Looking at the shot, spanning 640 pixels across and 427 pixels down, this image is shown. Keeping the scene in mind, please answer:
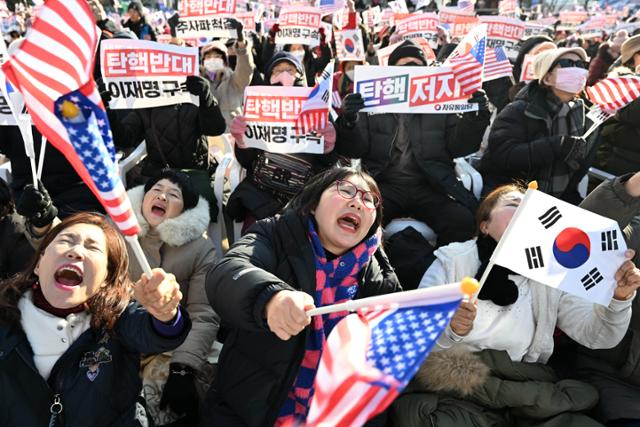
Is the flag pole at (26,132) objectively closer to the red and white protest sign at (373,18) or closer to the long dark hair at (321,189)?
the long dark hair at (321,189)

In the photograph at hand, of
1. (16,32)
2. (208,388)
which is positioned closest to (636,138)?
(208,388)

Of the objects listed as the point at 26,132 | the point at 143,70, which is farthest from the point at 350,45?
the point at 26,132

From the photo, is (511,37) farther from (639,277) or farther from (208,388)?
(208,388)

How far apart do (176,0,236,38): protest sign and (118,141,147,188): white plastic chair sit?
6.70ft

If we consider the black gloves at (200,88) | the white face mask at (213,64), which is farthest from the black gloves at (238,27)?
the black gloves at (200,88)

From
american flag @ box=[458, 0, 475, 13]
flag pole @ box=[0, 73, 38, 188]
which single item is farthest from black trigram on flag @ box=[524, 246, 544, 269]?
american flag @ box=[458, 0, 475, 13]

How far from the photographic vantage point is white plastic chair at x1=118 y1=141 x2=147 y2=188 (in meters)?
4.45

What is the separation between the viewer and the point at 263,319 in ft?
6.03

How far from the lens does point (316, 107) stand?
3.78 meters

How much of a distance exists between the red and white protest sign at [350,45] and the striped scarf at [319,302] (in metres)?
4.59

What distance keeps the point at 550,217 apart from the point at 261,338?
4.31 feet

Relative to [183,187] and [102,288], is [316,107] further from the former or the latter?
[102,288]

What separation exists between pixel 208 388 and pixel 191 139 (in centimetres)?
225

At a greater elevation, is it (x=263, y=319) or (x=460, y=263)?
(x=263, y=319)
